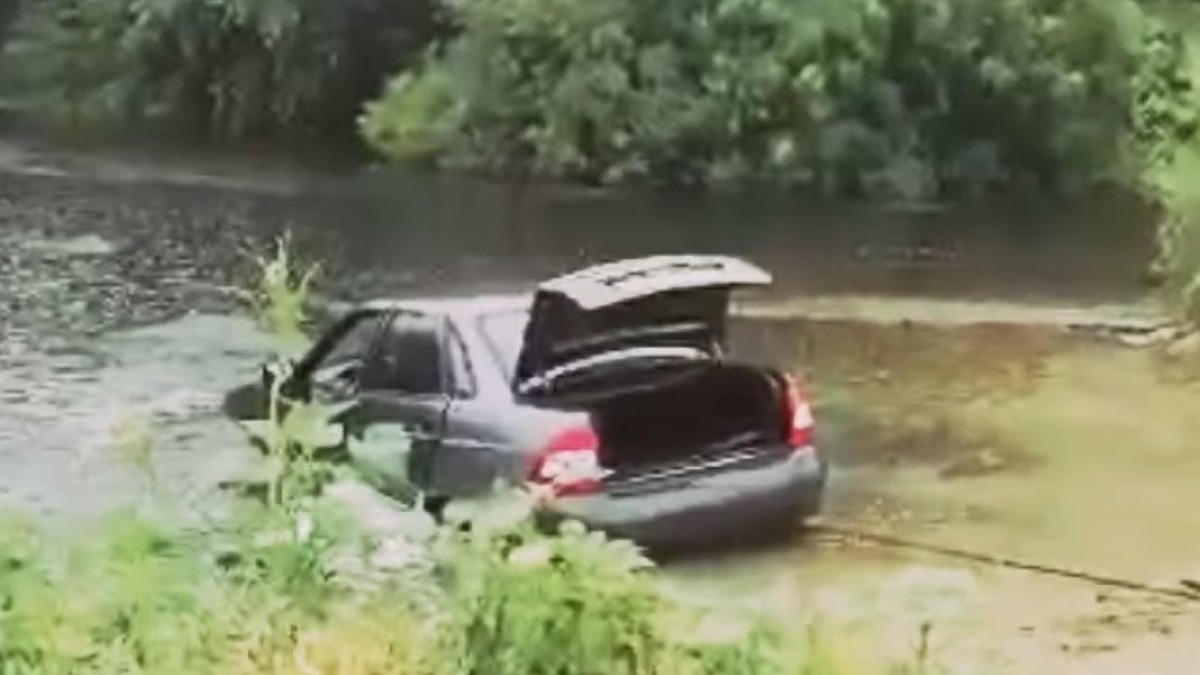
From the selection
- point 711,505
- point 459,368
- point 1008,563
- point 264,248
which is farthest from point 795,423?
point 264,248

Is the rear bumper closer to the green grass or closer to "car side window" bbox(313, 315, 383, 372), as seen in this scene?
"car side window" bbox(313, 315, 383, 372)

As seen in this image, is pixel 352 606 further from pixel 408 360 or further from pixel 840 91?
pixel 840 91

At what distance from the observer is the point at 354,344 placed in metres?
13.5

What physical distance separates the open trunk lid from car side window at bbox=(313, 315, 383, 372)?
1212 millimetres

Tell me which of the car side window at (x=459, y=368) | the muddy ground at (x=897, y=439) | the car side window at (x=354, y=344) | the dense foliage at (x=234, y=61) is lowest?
the dense foliage at (x=234, y=61)

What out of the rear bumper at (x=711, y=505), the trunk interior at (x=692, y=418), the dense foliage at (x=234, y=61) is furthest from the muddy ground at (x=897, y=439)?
the dense foliage at (x=234, y=61)

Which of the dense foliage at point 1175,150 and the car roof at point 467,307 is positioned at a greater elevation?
the car roof at point 467,307

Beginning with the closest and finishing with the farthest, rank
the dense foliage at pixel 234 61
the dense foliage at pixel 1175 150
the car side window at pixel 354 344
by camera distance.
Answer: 1. the car side window at pixel 354 344
2. the dense foliage at pixel 1175 150
3. the dense foliage at pixel 234 61

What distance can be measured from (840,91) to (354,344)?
2082cm

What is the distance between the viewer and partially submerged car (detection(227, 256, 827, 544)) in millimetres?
11422

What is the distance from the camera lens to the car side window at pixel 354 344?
42.2 feet

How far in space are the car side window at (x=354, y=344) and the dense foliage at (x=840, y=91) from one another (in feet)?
66.8

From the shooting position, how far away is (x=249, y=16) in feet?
135

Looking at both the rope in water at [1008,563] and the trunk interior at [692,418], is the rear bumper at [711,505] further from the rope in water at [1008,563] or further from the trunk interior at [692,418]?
the rope in water at [1008,563]
